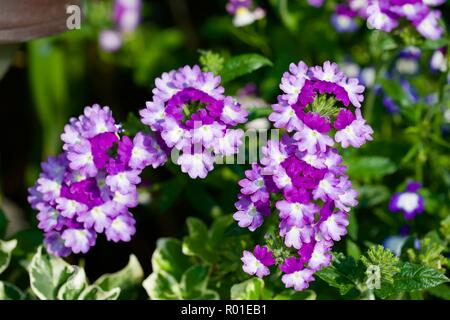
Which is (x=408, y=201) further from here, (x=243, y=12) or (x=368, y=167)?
(x=243, y=12)

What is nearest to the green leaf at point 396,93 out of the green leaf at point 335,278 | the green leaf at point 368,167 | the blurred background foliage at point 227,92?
the blurred background foliage at point 227,92

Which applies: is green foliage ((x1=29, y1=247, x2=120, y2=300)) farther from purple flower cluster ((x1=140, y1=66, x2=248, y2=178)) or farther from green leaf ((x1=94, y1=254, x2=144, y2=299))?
purple flower cluster ((x1=140, y1=66, x2=248, y2=178))

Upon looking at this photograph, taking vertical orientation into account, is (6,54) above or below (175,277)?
above

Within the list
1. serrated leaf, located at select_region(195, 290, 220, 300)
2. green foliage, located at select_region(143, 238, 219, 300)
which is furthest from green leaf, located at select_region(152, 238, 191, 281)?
serrated leaf, located at select_region(195, 290, 220, 300)

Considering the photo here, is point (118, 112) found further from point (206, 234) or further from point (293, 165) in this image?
point (293, 165)

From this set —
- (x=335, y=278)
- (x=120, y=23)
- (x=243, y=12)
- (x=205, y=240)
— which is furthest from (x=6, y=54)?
(x=120, y=23)

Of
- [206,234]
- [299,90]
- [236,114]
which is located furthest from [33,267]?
[299,90]

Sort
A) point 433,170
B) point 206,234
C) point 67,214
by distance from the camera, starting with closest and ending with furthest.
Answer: point 67,214, point 206,234, point 433,170
